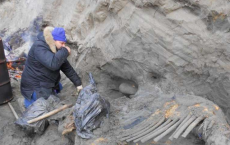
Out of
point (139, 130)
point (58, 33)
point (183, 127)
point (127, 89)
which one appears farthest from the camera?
point (127, 89)

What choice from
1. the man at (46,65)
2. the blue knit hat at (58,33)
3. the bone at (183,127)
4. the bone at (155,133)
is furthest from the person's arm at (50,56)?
the bone at (183,127)

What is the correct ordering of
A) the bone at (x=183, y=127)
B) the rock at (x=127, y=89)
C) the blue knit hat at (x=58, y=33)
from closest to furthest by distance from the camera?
the bone at (x=183, y=127), the blue knit hat at (x=58, y=33), the rock at (x=127, y=89)

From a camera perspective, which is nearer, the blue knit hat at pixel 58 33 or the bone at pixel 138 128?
the bone at pixel 138 128

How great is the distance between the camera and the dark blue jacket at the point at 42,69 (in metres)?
3.17

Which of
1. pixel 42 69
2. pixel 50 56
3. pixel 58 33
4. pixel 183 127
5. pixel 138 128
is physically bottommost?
pixel 42 69

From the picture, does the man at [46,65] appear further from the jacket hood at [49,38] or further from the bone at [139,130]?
the bone at [139,130]

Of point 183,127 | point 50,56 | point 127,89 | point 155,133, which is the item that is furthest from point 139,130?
point 50,56

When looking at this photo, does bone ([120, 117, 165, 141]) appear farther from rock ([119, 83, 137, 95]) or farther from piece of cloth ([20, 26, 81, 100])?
piece of cloth ([20, 26, 81, 100])

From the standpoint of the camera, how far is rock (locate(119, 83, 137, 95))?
364cm

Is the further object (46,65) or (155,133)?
(46,65)

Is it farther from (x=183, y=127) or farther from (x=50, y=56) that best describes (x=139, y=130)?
(x=50, y=56)

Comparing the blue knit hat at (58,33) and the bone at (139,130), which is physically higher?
the blue knit hat at (58,33)

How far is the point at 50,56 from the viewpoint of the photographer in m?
3.17

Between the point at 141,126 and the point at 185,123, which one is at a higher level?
the point at 185,123
